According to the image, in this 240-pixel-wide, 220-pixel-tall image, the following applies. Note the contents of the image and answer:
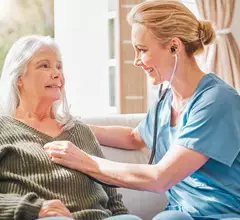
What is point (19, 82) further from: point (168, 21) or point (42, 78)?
point (168, 21)

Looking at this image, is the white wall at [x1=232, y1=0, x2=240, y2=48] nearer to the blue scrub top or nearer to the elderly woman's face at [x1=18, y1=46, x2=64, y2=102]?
the blue scrub top

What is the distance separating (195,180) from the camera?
1873mm

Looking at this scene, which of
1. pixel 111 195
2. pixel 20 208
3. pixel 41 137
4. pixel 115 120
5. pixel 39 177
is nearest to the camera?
pixel 20 208

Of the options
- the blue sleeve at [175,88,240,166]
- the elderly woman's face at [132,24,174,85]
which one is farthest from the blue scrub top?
the elderly woman's face at [132,24,174,85]

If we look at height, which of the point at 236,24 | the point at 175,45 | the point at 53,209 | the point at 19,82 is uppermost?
the point at 236,24

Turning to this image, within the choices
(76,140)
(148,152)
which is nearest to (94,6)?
(148,152)

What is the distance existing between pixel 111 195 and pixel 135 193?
0.93ft

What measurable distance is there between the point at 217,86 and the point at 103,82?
224cm

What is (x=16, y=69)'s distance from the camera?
1.94m

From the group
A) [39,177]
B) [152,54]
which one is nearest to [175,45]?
[152,54]

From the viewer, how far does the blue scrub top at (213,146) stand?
176cm

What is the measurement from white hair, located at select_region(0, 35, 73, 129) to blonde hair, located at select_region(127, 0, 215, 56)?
362mm

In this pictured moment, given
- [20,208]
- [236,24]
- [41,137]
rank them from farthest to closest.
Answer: [236,24] → [41,137] → [20,208]

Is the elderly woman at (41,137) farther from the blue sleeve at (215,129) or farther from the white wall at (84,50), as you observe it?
the white wall at (84,50)
